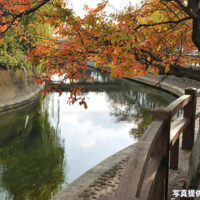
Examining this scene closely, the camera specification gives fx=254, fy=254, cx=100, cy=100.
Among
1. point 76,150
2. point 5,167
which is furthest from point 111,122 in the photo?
point 5,167

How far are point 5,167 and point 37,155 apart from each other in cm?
138

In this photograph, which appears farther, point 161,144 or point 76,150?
point 76,150

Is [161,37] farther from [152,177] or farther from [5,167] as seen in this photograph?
[5,167]

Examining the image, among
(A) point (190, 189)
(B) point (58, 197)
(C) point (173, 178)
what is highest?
(A) point (190, 189)

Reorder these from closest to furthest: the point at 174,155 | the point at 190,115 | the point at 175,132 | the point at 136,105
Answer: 1. the point at 175,132
2. the point at 174,155
3. the point at 190,115
4. the point at 136,105

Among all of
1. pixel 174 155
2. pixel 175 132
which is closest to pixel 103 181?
pixel 174 155

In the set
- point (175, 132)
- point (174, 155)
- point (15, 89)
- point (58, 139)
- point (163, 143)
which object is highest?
point (163, 143)

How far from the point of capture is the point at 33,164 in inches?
368

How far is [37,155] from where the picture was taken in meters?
10.2

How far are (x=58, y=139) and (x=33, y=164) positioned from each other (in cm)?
290

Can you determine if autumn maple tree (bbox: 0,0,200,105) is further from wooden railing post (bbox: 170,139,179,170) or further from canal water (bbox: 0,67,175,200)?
canal water (bbox: 0,67,175,200)

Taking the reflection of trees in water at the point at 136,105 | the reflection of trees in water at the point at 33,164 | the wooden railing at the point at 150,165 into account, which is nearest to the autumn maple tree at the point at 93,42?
the wooden railing at the point at 150,165

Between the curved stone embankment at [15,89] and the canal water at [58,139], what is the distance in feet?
3.07

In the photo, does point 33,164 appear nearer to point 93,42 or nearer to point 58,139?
point 58,139
